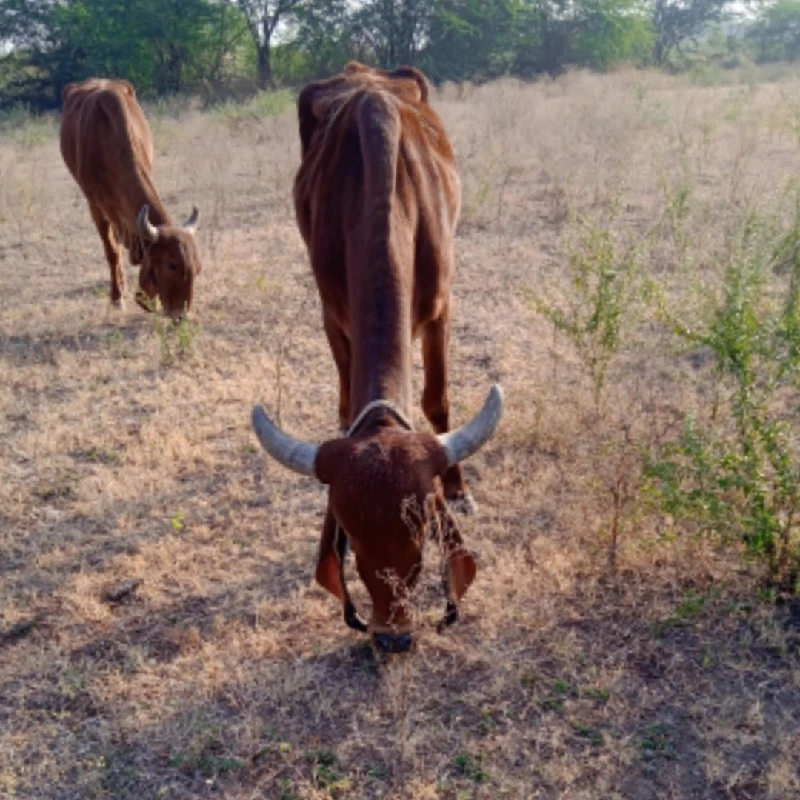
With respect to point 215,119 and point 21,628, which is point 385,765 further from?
point 215,119

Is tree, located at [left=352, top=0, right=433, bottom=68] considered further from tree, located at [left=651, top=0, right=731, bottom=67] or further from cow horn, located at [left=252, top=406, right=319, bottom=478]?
cow horn, located at [left=252, top=406, right=319, bottom=478]

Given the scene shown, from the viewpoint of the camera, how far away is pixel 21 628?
4059 mm

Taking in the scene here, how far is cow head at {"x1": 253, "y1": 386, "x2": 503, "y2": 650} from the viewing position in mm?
3000

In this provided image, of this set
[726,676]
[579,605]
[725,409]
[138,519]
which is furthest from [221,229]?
[726,676]

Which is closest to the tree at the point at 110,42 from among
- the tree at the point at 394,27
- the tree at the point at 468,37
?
the tree at the point at 394,27

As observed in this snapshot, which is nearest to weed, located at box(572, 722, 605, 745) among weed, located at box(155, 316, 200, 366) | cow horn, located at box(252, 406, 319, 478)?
cow horn, located at box(252, 406, 319, 478)

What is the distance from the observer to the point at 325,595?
4.22m

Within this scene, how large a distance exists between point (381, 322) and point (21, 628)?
213 centimetres

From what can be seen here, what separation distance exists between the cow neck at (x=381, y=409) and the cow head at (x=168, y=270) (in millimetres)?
4421

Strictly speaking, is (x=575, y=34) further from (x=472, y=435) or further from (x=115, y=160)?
(x=472, y=435)

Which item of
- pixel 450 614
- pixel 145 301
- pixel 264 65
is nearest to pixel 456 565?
pixel 450 614

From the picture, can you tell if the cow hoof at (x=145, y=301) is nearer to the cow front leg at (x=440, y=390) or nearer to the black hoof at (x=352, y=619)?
the cow front leg at (x=440, y=390)

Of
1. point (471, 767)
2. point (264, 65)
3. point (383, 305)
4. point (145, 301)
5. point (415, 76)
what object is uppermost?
point (415, 76)

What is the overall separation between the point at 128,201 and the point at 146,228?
0.90 meters
